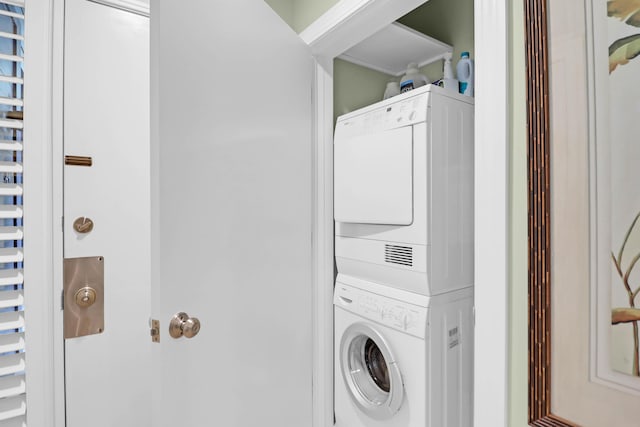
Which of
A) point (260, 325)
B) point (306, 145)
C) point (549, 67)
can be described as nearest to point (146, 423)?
point (260, 325)

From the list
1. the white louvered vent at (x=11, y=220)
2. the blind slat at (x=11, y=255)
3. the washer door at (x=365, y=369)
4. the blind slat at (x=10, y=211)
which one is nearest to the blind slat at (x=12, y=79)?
the white louvered vent at (x=11, y=220)

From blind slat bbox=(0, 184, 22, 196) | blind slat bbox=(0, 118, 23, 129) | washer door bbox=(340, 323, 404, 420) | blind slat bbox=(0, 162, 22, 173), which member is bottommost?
washer door bbox=(340, 323, 404, 420)

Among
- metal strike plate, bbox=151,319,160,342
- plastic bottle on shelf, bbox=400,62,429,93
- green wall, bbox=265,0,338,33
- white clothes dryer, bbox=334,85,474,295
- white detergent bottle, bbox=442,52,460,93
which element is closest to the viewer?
metal strike plate, bbox=151,319,160,342

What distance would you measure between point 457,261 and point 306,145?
0.76 metres

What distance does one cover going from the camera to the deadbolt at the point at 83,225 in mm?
1218

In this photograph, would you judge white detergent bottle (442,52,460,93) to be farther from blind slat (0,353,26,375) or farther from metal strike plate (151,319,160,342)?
blind slat (0,353,26,375)

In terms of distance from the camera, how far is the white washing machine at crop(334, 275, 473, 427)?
3.92 feet

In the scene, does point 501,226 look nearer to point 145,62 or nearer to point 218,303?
point 218,303

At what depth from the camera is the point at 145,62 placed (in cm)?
134

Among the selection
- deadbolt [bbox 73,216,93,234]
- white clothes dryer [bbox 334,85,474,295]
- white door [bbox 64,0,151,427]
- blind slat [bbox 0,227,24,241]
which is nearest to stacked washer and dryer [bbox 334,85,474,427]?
white clothes dryer [bbox 334,85,474,295]

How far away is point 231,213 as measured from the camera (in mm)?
1079

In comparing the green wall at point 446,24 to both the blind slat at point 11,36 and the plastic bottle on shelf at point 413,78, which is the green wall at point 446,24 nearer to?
the plastic bottle on shelf at point 413,78

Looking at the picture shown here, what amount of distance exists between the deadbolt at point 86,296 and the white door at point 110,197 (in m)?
0.04

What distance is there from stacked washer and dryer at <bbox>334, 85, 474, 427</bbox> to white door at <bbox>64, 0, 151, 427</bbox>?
33.6 inches
